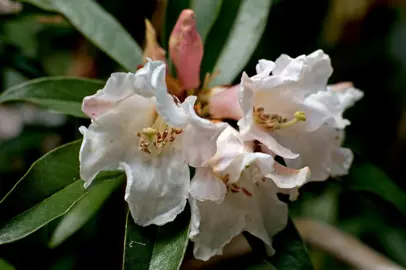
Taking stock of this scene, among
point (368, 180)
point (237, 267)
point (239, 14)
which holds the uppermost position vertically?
point (239, 14)

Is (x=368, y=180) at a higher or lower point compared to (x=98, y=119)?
lower

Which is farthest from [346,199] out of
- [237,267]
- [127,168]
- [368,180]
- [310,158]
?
[127,168]

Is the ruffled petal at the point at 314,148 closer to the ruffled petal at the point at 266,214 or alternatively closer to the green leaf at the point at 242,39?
the ruffled petal at the point at 266,214

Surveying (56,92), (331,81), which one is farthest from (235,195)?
(331,81)

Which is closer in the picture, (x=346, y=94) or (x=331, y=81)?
(x=346, y=94)

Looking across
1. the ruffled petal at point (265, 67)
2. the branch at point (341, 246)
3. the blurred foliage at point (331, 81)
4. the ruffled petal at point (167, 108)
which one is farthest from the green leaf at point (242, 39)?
the branch at point (341, 246)

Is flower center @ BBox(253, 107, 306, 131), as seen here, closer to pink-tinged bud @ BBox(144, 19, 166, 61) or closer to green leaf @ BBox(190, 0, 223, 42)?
pink-tinged bud @ BBox(144, 19, 166, 61)

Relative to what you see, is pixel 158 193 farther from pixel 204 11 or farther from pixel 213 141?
pixel 204 11

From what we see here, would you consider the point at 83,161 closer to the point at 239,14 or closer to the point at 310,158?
the point at 310,158
